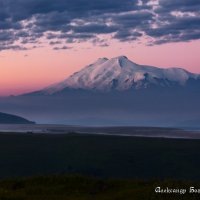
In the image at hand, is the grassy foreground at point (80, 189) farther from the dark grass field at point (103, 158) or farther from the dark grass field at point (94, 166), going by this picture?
the dark grass field at point (103, 158)

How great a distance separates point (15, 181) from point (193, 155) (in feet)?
212

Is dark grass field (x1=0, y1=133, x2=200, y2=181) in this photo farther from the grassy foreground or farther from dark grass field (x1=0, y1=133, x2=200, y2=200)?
the grassy foreground

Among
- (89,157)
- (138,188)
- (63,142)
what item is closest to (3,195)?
(138,188)

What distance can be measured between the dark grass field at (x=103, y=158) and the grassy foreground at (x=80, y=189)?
42.2m

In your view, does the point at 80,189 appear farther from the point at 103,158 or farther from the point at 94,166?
the point at 103,158

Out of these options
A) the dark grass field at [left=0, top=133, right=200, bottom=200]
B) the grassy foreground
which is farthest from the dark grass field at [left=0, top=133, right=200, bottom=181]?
the grassy foreground

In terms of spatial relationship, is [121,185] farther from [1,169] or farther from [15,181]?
[1,169]

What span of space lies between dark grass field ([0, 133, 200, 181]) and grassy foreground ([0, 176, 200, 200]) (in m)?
42.2

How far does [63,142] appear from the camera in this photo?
363ft

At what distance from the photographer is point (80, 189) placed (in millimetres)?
30031

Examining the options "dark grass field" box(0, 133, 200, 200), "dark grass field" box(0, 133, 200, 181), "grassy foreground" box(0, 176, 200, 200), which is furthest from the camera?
"dark grass field" box(0, 133, 200, 181)

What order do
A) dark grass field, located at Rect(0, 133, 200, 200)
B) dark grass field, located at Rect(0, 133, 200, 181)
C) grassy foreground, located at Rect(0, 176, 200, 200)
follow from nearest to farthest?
grassy foreground, located at Rect(0, 176, 200, 200)
dark grass field, located at Rect(0, 133, 200, 200)
dark grass field, located at Rect(0, 133, 200, 181)

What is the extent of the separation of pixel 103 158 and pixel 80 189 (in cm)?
6013

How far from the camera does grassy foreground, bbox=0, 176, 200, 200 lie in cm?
2684
